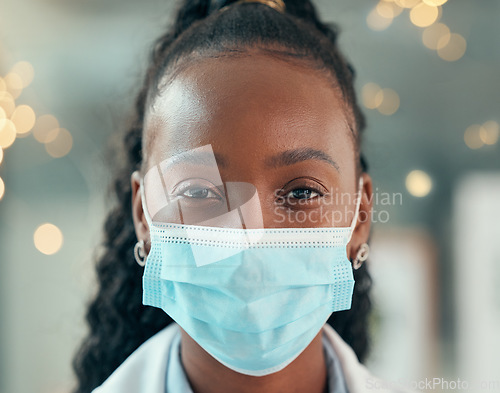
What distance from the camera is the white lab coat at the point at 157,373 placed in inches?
38.6

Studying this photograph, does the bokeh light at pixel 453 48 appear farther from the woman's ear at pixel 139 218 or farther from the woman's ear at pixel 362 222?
the woman's ear at pixel 139 218

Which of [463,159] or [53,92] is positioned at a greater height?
[53,92]

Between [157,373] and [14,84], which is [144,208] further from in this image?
[14,84]

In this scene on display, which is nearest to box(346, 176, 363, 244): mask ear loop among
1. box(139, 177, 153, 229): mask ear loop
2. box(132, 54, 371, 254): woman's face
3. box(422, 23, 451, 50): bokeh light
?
box(132, 54, 371, 254): woman's face

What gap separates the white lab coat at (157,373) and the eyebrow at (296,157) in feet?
1.38

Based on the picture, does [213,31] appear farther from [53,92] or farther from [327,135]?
[53,92]

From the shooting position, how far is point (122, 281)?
1.25 m

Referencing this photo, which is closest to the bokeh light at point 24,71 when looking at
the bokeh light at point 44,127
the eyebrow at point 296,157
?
the bokeh light at point 44,127

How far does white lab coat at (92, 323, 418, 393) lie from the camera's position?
0.98 meters

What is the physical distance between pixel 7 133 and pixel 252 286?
1157 mm

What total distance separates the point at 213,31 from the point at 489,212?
120cm

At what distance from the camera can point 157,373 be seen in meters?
0.99

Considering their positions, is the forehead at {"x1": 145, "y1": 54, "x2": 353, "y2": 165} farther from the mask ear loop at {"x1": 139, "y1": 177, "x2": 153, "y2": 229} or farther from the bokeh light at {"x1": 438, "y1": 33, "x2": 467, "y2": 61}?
the bokeh light at {"x1": 438, "y1": 33, "x2": 467, "y2": 61}

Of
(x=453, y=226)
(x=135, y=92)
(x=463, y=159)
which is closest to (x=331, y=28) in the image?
(x=135, y=92)
